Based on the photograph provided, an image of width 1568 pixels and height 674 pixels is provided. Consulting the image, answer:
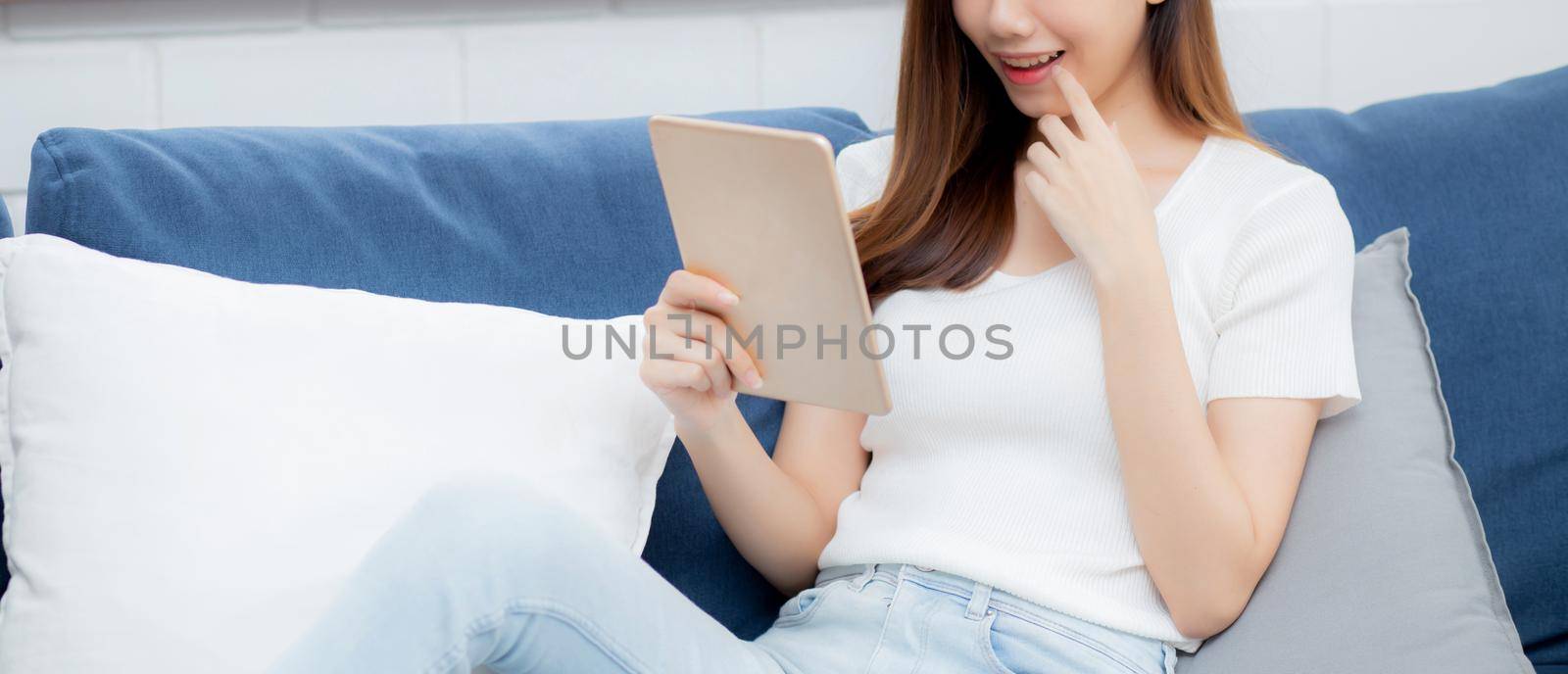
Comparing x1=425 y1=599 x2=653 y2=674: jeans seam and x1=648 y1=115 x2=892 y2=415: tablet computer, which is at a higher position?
x1=648 y1=115 x2=892 y2=415: tablet computer

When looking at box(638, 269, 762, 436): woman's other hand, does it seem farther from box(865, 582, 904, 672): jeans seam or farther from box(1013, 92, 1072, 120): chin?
box(1013, 92, 1072, 120): chin

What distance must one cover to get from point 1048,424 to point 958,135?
13.3 inches

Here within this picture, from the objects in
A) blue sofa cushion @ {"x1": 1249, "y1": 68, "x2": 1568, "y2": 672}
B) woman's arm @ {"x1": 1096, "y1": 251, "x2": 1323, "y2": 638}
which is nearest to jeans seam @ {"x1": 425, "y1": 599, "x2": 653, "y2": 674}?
woman's arm @ {"x1": 1096, "y1": 251, "x2": 1323, "y2": 638}

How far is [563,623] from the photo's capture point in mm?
835

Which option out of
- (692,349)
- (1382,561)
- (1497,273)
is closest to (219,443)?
(692,349)

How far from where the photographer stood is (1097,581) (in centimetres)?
102

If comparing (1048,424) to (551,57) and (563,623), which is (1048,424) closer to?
(563,623)

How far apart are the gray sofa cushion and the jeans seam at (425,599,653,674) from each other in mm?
458

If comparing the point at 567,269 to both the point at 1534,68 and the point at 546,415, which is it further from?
the point at 1534,68

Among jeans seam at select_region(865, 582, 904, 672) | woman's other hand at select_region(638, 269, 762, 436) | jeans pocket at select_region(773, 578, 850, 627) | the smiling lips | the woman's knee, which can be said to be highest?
the smiling lips

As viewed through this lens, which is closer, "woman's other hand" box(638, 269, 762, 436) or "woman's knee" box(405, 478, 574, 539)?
"woman's knee" box(405, 478, 574, 539)

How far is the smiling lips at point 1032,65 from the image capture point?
43.8 inches

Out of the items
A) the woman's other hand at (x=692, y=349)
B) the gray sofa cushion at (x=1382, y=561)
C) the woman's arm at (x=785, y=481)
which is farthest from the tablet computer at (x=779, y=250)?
the gray sofa cushion at (x=1382, y=561)

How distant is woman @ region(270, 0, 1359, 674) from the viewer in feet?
3.14
